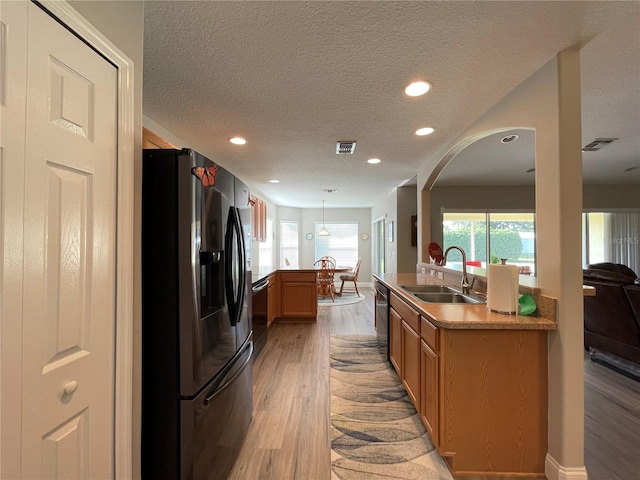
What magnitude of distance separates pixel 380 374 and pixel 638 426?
6.02ft

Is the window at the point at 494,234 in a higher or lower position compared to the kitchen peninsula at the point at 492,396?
higher

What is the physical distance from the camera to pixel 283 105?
2.24 m

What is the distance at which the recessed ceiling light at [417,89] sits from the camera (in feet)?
6.40

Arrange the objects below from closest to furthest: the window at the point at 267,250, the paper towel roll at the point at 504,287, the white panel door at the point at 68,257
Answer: the white panel door at the point at 68,257, the paper towel roll at the point at 504,287, the window at the point at 267,250

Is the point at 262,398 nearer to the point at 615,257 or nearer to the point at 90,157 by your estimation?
the point at 90,157

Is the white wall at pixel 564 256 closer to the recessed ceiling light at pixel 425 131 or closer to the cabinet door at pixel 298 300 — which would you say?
the recessed ceiling light at pixel 425 131

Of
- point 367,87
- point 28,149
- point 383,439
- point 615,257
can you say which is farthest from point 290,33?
point 615,257

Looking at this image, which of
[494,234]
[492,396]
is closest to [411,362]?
[492,396]

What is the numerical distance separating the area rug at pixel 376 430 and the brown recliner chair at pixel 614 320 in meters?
2.28

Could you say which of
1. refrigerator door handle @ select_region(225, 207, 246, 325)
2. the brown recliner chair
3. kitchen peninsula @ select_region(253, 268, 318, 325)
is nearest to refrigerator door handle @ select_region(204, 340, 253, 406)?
refrigerator door handle @ select_region(225, 207, 246, 325)

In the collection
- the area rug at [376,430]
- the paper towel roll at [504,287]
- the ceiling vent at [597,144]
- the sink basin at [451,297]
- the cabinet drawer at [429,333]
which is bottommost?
the area rug at [376,430]

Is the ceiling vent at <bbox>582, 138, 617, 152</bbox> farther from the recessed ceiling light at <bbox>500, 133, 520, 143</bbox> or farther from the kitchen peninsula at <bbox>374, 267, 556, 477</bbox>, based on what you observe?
the kitchen peninsula at <bbox>374, 267, 556, 477</bbox>

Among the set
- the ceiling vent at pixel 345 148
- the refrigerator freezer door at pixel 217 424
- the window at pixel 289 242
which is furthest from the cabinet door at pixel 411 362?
the window at pixel 289 242

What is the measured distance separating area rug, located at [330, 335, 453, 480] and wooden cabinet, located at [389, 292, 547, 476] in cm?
21
